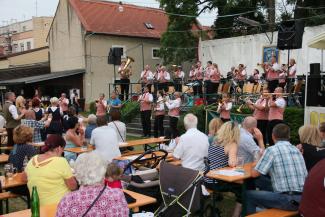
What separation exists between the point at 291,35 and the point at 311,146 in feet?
27.7

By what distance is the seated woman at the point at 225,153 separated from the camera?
215 inches

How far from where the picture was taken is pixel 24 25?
5362 centimetres

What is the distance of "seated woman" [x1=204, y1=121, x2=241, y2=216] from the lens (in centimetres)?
547

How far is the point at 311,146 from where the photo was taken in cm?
489

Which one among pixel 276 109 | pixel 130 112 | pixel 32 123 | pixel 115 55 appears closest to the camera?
pixel 32 123

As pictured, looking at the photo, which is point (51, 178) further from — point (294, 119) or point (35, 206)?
point (294, 119)

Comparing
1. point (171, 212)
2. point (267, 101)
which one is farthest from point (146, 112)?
point (171, 212)

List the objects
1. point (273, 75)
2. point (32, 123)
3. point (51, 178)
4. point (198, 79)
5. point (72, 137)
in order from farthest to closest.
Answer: point (198, 79) → point (273, 75) → point (32, 123) → point (72, 137) → point (51, 178)

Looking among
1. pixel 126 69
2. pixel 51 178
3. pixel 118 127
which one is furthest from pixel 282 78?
pixel 51 178

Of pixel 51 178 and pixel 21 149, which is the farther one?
pixel 21 149

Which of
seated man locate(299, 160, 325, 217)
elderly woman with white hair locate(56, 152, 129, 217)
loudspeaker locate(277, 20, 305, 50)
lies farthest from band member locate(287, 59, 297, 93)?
elderly woman with white hair locate(56, 152, 129, 217)

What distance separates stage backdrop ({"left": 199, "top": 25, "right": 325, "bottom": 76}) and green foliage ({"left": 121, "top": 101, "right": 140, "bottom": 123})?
695 centimetres

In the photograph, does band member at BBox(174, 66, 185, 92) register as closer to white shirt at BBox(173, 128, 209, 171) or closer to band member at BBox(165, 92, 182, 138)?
band member at BBox(165, 92, 182, 138)

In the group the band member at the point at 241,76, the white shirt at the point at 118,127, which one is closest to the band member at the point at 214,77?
the band member at the point at 241,76
